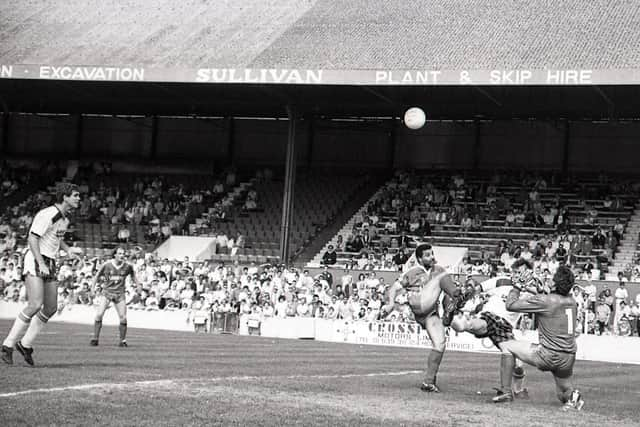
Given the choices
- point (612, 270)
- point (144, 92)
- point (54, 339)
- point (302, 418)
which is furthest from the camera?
point (144, 92)

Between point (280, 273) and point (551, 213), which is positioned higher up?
point (551, 213)

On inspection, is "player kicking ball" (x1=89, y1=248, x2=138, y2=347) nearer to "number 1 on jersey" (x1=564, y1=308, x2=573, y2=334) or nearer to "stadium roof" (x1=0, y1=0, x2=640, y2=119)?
"number 1 on jersey" (x1=564, y1=308, x2=573, y2=334)

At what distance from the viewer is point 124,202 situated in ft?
148

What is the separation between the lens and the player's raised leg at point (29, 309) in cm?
1212

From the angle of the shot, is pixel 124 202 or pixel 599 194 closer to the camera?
pixel 599 194

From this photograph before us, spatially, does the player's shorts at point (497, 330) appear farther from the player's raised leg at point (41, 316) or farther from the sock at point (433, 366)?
the player's raised leg at point (41, 316)

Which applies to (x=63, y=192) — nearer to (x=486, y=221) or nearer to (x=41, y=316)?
(x=41, y=316)

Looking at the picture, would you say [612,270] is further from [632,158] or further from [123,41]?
[123,41]

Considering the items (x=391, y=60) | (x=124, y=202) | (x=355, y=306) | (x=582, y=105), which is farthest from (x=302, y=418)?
(x=124, y=202)

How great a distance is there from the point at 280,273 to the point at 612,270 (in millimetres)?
11256

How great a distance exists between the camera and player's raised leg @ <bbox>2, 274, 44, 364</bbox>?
1212cm

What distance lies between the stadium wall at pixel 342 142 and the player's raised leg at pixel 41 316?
3497 cm

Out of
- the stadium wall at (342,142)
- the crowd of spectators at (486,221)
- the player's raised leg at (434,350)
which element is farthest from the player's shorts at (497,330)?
the stadium wall at (342,142)

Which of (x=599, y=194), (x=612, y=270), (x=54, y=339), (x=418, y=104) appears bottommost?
(x=54, y=339)
